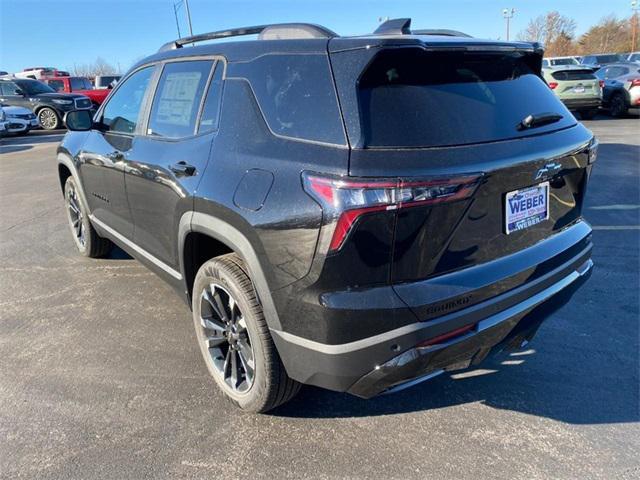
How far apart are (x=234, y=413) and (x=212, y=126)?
1550 mm

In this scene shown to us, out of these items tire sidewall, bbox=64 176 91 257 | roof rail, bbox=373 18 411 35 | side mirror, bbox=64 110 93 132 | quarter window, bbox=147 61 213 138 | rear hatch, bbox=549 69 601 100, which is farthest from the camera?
rear hatch, bbox=549 69 601 100

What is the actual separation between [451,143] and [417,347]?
838 millimetres

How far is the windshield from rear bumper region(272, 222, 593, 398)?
20.1 m

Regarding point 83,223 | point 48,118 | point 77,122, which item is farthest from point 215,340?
point 48,118

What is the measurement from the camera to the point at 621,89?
14.9 m

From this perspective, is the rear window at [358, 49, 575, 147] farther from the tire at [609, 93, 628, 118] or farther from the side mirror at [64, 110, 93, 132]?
the tire at [609, 93, 628, 118]

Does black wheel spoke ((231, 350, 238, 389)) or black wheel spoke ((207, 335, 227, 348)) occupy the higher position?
black wheel spoke ((207, 335, 227, 348))

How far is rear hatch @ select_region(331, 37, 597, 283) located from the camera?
1903 mm

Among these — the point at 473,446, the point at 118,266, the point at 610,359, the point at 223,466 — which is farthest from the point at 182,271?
the point at 610,359

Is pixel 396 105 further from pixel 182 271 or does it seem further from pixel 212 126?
pixel 182 271

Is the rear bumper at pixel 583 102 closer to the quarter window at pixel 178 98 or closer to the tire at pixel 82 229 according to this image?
the tire at pixel 82 229

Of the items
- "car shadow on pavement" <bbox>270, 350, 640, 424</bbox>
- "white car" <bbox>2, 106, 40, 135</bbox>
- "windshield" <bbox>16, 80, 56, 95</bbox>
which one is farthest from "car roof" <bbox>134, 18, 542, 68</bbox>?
"windshield" <bbox>16, 80, 56, 95</bbox>

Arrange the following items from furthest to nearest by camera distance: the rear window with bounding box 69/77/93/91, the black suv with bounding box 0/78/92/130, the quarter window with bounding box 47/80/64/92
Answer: the rear window with bounding box 69/77/93/91
the quarter window with bounding box 47/80/64/92
the black suv with bounding box 0/78/92/130

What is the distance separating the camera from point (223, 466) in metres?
2.31
